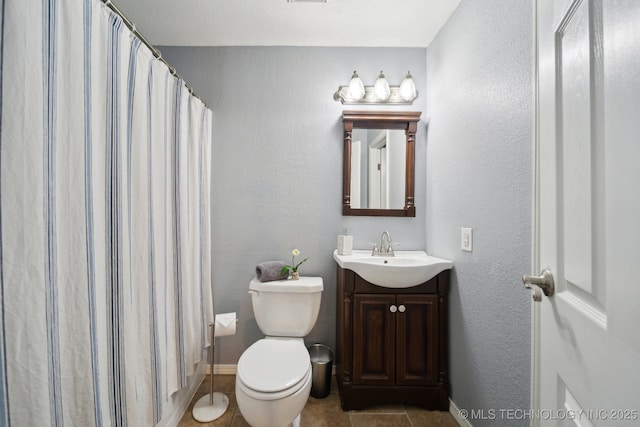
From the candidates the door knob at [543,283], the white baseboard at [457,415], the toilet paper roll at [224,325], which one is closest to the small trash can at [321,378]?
the toilet paper roll at [224,325]

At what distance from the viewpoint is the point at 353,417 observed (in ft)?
5.24

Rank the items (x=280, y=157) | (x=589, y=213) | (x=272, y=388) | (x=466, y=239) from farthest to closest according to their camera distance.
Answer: (x=280, y=157)
(x=466, y=239)
(x=272, y=388)
(x=589, y=213)

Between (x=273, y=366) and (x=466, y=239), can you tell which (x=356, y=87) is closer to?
(x=466, y=239)

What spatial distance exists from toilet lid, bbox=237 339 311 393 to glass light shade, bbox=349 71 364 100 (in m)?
1.65

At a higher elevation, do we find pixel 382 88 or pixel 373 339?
pixel 382 88

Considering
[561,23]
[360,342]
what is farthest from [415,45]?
[360,342]

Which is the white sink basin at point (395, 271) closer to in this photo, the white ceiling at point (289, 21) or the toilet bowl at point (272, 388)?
the toilet bowl at point (272, 388)

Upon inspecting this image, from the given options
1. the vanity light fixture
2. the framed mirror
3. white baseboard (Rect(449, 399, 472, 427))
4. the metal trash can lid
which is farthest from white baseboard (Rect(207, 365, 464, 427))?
the vanity light fixture

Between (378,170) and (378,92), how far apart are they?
1.76 feet

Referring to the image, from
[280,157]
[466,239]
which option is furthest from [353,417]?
[280,157]

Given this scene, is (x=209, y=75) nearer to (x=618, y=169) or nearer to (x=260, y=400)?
(x=260, y=400)

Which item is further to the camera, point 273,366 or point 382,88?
point 382,88

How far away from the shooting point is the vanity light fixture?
6.46 ft

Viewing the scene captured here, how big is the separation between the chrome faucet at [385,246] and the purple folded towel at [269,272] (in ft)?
2.21
